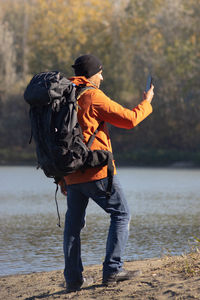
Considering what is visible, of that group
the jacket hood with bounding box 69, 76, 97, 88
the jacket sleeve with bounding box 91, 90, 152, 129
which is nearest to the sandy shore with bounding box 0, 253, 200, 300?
the jacket sleeve with bounding box 91, 90, 152, 129

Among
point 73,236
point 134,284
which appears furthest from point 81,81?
point 134,284

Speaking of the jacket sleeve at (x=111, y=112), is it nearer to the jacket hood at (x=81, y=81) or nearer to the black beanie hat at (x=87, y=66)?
the jacket hood at (x=81, y=81)

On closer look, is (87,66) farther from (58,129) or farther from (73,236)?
(73,236)

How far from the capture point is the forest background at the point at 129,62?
4198 cm

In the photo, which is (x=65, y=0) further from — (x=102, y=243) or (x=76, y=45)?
(x=102, y=243)

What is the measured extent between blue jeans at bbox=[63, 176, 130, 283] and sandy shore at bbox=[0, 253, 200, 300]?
0.62ft

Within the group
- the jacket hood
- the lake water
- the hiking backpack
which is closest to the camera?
the hiking backpack

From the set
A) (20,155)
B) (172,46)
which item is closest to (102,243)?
(20,155)

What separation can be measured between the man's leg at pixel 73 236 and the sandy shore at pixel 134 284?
147 millimetres

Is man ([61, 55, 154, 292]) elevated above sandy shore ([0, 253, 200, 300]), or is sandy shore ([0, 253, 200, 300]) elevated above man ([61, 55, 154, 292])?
man ([61, 55, 154, 292])

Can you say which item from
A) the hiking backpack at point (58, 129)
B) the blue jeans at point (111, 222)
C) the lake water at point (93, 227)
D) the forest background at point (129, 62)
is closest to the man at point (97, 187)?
the blue jeans at point (111, 222)

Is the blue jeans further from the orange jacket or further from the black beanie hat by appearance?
the black beanie hat

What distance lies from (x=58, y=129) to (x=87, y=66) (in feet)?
2.43

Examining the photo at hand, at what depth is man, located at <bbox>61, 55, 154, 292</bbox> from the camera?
5285 millimetres
